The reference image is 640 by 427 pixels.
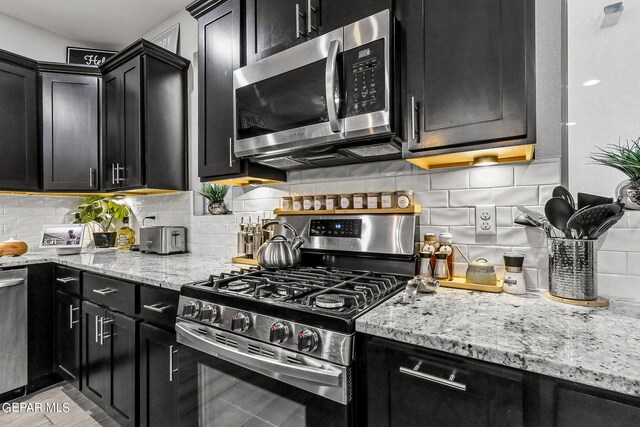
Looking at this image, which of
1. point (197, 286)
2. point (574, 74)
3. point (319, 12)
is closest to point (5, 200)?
point (197, 286)

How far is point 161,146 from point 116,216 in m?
1.06

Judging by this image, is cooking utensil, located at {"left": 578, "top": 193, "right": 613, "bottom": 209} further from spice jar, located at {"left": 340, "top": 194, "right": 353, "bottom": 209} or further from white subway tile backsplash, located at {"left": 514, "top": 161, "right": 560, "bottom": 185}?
spice jar, located at {"left": 340, "top": 194, "right": 353, "bottom": 209}

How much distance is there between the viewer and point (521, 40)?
3.29 feet

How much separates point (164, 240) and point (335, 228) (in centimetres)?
151

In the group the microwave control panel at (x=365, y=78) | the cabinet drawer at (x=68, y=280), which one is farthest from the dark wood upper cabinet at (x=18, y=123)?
the microwave control panel at (x=365, y=78)

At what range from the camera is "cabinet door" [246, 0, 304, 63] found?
147 centimetres

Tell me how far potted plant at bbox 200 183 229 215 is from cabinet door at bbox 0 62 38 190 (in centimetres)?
154

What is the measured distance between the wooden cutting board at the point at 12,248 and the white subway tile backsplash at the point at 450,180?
310cm

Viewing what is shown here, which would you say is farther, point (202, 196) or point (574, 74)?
point (202, 196)

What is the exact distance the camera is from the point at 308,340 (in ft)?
3.07

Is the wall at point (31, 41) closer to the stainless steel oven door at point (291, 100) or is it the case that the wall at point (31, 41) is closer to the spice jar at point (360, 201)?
the stainless steel oven door at point (291, 100)

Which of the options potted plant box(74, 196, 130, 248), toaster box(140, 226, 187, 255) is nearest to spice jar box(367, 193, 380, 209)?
toaster box(140, 226, 187, 255)

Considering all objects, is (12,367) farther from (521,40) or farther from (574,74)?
(574,74)

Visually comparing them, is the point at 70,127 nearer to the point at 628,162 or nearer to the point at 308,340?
the point at 308,340
